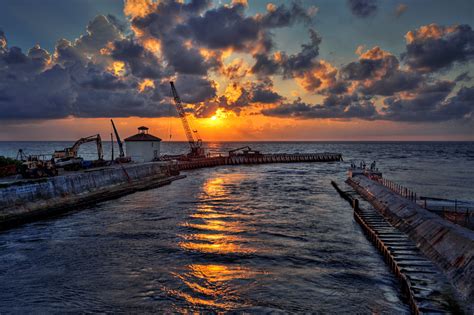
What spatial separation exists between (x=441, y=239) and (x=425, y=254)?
4.03 feet

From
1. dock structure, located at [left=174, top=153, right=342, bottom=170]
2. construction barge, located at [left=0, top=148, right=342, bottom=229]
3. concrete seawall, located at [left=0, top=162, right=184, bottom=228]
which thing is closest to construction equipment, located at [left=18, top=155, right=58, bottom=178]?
construction barge, located at [left=0, top=148, right=342, bottom=229]

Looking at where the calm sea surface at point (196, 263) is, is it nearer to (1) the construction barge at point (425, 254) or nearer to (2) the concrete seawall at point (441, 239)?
(1) the construction barge at point (425, 254)

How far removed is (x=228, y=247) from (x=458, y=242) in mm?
13945

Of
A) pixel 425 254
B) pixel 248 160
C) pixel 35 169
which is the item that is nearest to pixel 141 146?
pixel 35 169

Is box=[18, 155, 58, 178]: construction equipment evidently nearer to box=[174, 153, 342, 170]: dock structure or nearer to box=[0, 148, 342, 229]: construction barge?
box=[0, 148, 342, 229]: construction barge

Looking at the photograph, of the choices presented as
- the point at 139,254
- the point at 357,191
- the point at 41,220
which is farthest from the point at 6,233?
the point at 357,191

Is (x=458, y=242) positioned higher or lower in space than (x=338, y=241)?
higher

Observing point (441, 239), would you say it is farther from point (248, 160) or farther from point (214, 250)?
point (248, 160)

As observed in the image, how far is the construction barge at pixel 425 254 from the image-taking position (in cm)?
1386

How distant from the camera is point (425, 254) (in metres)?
19.0

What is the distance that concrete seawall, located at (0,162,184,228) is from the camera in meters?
31.6

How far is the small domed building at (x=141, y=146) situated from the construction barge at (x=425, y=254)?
55520mm

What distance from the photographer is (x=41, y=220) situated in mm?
32844

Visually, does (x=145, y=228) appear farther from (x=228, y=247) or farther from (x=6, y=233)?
(x=6, y=233)
